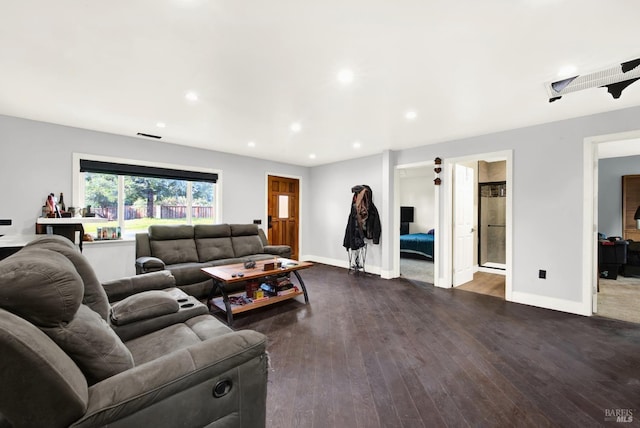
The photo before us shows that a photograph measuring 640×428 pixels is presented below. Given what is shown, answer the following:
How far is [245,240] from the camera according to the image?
4.76 metres

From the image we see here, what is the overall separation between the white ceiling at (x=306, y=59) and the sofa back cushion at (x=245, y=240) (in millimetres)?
1979

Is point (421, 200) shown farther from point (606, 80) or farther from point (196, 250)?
point (196, 250)

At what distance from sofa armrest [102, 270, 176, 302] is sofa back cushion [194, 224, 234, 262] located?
172 cm

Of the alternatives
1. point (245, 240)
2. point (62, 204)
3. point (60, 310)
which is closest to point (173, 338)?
point (60, 310)

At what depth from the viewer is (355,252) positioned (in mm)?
5578

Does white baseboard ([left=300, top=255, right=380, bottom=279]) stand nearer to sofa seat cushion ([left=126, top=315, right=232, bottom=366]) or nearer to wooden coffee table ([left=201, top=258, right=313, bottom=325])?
wooden coffee table ([left=201, top=258, right=313, bottom=325])

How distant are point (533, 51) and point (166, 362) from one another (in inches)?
115

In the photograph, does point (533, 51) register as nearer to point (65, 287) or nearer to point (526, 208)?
point (526, 208)

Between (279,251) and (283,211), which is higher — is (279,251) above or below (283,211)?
below

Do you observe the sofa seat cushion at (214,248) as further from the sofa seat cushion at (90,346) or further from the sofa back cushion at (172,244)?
the sofa seat cushion at (90,346)

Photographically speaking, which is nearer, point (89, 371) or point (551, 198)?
point (89, 371)

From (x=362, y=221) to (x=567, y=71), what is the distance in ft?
11.4

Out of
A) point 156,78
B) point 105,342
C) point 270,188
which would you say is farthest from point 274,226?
point 105,342

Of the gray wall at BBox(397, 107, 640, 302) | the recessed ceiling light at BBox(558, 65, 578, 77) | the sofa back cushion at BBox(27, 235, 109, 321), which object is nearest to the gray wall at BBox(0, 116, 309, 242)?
the sofa back cushion at BBox(27, 235, 109, 321)
